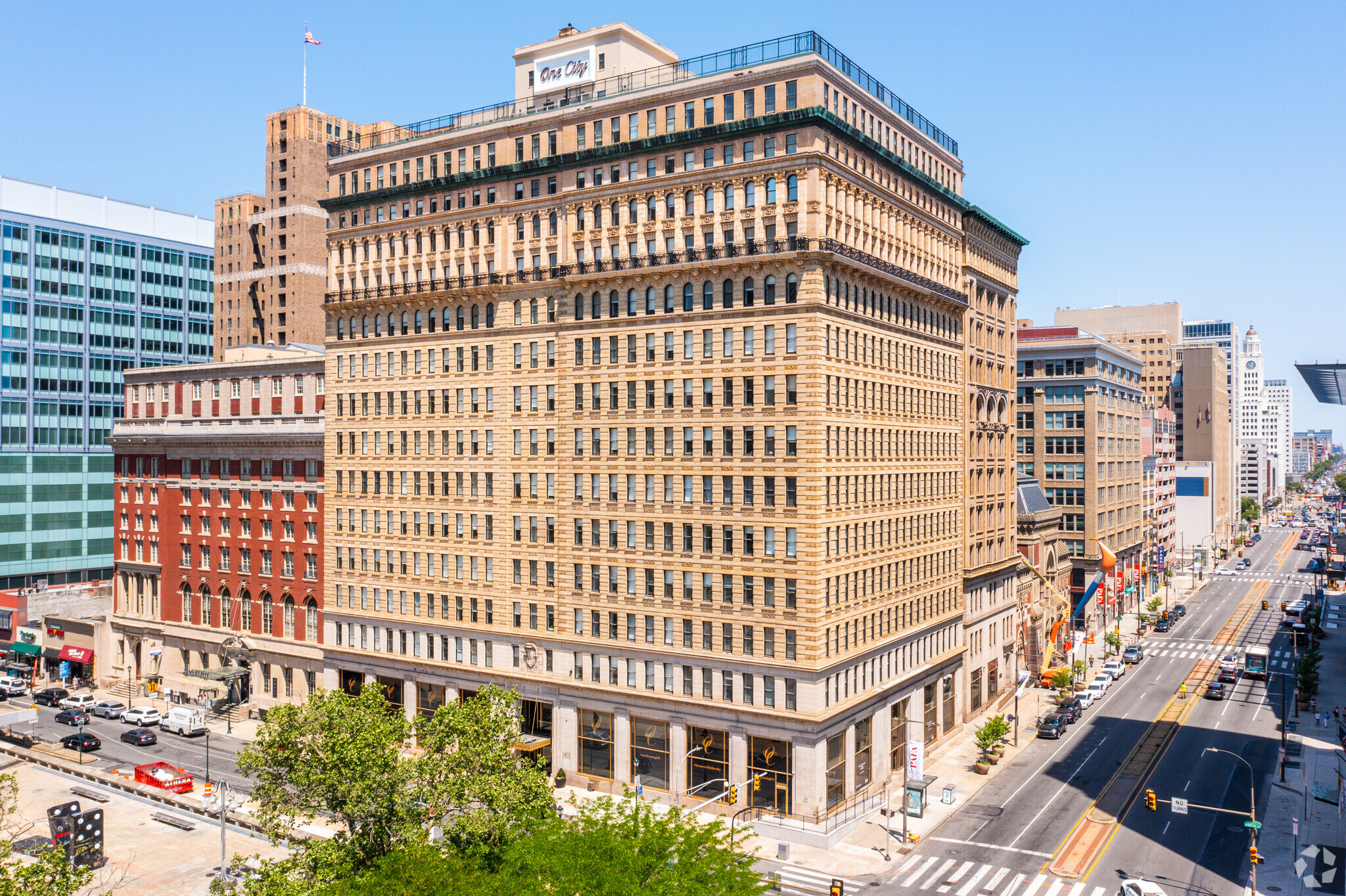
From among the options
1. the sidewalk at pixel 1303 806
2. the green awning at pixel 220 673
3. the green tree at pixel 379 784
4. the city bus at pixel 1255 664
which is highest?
the green tree at pixel 379 784

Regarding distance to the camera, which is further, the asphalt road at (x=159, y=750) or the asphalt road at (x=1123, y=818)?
the asphalt road at (x=159, y=750)

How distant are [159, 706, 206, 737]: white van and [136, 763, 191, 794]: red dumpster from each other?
1300 cm

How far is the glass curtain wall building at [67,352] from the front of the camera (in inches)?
5384

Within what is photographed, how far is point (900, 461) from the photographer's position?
8200cm

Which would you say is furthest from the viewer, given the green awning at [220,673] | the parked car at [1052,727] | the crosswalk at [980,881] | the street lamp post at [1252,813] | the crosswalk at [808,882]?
the green awning at [220,673]

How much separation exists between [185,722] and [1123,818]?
81064 millimetres

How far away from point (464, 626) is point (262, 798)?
110 feet

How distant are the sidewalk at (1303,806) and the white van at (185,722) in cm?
8621

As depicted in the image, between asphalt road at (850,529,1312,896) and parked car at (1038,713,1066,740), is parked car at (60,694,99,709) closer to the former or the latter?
asphalt road at (850,529,1312,896)

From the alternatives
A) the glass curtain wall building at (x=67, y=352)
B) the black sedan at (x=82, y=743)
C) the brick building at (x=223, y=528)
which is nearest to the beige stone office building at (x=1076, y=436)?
the brick building at (x=223, y=528)

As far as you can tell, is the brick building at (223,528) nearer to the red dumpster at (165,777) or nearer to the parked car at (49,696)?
the parked car at (49,696)

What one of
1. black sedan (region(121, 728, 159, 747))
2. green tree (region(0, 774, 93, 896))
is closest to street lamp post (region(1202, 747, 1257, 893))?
green tree (region(0, 774, 93, 896))

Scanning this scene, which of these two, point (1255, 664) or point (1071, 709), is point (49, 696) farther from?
point (1255, 664)

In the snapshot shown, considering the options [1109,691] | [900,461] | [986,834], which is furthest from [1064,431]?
[986,834]
